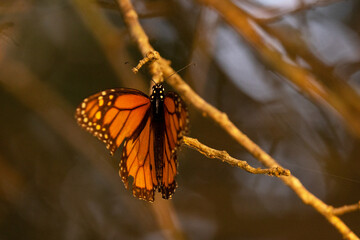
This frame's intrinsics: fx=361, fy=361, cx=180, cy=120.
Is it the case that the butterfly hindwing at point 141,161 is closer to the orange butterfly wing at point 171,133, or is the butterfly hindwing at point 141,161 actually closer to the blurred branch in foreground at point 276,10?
the orange butterfly wing at point 171,133

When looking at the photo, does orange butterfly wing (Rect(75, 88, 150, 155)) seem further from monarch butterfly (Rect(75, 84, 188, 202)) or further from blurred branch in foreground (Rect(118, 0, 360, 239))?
blurred branch in foreground (Rect(118, 0, 360, 239))

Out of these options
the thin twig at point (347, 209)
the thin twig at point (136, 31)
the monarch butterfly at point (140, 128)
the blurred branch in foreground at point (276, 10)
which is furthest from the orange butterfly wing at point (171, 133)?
the blurred branch in foreground at point (276, 10)

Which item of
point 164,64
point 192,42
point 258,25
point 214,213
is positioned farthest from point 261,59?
point 214,213

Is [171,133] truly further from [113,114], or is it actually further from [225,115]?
[225,115]

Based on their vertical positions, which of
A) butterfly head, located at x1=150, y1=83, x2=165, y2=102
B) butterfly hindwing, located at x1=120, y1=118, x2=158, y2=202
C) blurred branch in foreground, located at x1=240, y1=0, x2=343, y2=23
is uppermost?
blurred branch in foreground, located at x1=240, y1=0, x2=343, y2=23

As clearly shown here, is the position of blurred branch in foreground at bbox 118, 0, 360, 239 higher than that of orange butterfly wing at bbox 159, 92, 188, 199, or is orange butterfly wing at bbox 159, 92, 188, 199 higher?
blurred branch in foreground at bbox 118, 0, 360, 239

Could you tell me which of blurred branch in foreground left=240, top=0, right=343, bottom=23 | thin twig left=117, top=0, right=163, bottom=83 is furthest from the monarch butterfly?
blurred branch in foreground left=240, top=0, right=343, bottom=23

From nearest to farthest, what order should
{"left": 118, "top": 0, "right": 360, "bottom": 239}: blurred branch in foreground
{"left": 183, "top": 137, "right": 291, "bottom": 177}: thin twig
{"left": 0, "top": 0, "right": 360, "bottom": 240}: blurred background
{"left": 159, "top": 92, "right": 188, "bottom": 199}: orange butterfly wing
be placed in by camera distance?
{"left": 159, "top": 92, "right": 188, "bottom": 199}: orange butterfly wing, {"left": 183, "top": 137, "right": 291, "bottom": 177}: thin twig, {"left": 118, "top": 0, "right": 360, "bottom": 239}: blurred branch in foreground, {"left": 0, "top": 0, "right": 360, "bottom": 240}: blurred background
